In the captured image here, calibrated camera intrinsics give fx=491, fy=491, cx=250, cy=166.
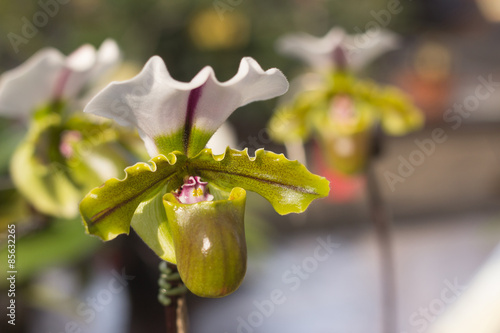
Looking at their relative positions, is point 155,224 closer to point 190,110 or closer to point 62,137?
point 190,110

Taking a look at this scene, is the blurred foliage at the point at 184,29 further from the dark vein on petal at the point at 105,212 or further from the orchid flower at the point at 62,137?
the dark vein on petal at the point at 105,212

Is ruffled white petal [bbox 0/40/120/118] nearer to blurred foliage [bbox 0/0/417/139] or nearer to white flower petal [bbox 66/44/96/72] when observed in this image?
white flower petal [bbox 66/44/96/72]

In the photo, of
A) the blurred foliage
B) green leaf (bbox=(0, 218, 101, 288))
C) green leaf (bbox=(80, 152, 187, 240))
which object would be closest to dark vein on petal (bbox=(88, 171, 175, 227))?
green leaf (bbox=(80, 152, 187, 240))

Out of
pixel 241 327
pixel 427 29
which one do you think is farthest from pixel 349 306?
pixel 427 29

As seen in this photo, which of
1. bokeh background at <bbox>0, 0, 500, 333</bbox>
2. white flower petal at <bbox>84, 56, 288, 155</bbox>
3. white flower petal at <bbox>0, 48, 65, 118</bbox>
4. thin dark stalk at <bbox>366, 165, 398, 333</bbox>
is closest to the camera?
white flower petal at <bbox>84, 56, 288, 155</bbox>

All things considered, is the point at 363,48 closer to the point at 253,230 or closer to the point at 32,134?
the point at 253,230

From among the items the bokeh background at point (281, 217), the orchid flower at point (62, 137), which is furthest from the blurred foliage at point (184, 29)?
the orchid flower at point (62, 137)

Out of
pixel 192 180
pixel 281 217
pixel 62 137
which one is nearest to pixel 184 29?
pixel 281 217
